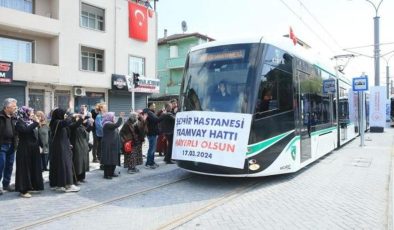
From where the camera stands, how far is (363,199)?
718 centimetres

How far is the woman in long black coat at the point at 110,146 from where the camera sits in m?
9.20

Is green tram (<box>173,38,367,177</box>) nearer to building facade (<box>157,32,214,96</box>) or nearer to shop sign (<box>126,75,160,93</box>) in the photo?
shop sign (<box>126,75,160,93</box>)

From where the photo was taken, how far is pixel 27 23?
21.8 m

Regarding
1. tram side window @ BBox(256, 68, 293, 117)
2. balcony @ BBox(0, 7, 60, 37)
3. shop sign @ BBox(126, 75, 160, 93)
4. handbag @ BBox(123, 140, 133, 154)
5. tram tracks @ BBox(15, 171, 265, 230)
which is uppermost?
balcony @ BBox(0, 7, 60, 37)

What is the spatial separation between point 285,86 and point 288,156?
5.29 ft

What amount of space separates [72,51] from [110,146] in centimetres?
1657

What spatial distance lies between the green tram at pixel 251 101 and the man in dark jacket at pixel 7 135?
3.40 meters

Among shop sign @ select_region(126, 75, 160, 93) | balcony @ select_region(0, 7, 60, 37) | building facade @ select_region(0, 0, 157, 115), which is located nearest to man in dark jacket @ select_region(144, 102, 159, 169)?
building facade @ select_region(0, 0, 157, 115)

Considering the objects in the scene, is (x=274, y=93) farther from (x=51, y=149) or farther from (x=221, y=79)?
(x=51, y=149)

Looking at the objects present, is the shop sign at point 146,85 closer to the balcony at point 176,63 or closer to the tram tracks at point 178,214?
the balcony at point 176,63

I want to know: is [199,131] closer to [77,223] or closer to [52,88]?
[77,223]

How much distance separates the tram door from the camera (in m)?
9.40

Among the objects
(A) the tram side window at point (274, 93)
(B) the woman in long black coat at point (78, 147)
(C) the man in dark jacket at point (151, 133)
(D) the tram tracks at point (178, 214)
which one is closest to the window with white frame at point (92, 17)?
(C) the man in dark jacket at point (151, 133)

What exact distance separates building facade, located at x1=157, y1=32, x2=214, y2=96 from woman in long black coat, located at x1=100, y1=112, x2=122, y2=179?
31.4m
